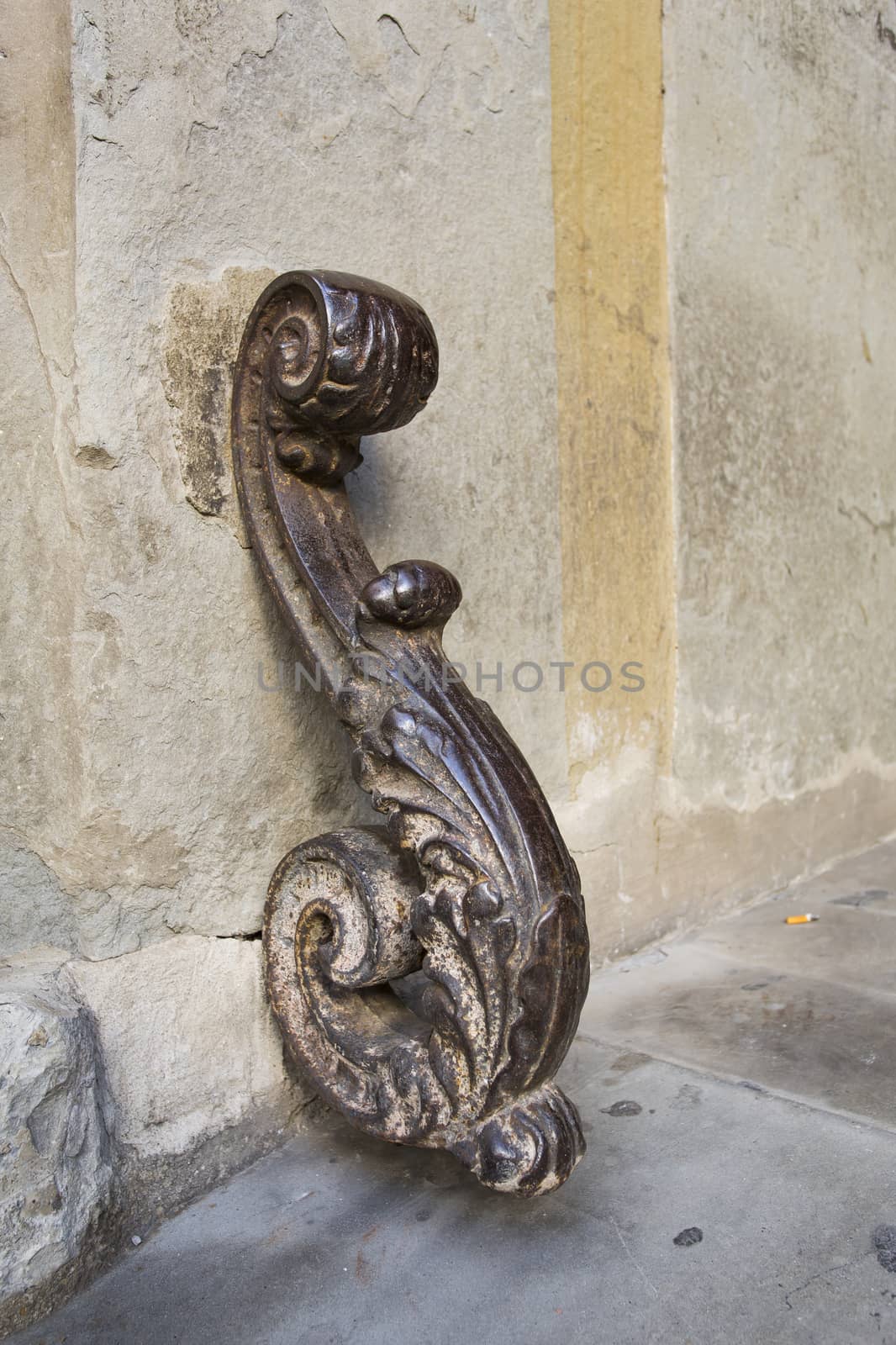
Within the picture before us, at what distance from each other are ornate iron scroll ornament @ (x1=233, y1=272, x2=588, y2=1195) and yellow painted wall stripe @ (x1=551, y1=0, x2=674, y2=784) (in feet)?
2.09

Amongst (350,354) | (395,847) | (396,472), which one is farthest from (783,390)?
(395,847)

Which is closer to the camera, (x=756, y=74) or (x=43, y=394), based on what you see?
(x=43, y=394)

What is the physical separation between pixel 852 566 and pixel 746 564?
464mm

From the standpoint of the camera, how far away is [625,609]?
71.7 inches

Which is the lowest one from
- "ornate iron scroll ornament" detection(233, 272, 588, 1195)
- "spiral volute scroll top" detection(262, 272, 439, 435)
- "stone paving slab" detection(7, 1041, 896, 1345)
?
"stone paving slab" detection(7, 1041, 896, 1345)

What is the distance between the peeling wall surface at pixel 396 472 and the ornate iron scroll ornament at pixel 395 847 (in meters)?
0.10

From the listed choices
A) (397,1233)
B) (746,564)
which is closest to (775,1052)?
(397,1233)

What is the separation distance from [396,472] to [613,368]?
0.55 m

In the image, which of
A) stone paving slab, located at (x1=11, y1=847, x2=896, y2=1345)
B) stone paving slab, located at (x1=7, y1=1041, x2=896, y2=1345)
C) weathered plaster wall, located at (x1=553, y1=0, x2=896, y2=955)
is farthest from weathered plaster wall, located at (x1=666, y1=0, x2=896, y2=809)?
stone paving slab, located at (x1=7, y1=1041, x2=896, y2=1345)

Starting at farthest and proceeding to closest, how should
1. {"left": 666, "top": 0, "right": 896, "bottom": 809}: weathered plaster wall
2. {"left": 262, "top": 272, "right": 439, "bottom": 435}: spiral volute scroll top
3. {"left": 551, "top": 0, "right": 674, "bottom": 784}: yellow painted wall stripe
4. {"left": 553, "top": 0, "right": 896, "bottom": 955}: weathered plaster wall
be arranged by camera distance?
{"left": 666, "top": 0, "right": 896, "bottom": 809}: weathered plaster wall, {"left": 553, "top": 0, "right": 896, "bottom": 955}: weathered plaster wall, {"left": 551, "top": 0, "right": 674, "bottom": 784}: yellow painted wall stripe, {"left": 262, "top": 272, "right": 439, "bottom": 435}: spiral volute scroll top

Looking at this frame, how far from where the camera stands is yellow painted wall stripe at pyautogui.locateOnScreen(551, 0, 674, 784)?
170 centimetres

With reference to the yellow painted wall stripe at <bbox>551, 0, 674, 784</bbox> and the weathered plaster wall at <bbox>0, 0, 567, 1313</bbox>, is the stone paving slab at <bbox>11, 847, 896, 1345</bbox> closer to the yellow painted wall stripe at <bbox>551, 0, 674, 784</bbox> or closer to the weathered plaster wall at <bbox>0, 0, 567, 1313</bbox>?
the weathered plaster wall at <bbox>0, 0, 567, 1313</bbox>

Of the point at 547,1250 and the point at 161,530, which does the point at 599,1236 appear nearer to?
the point at 547,1250

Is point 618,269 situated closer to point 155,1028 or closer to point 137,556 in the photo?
point 137,556
